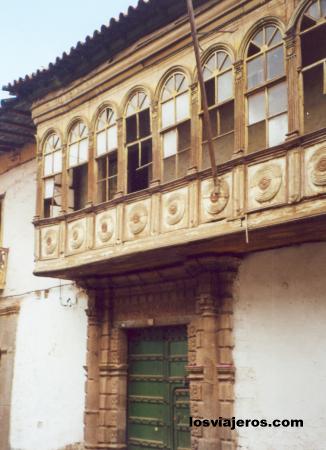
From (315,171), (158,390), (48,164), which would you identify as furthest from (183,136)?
(158,390)

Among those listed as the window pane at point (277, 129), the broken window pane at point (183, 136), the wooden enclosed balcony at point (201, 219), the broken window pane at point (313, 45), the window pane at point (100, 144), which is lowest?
the wooden enclosed balcony at point (201, 219)

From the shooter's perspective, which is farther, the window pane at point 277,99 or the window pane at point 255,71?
the window pane at point 255,71

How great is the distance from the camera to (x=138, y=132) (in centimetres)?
996

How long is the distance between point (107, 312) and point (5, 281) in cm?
355

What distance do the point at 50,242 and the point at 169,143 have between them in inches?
119

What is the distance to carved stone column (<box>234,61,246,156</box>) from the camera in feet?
27.2

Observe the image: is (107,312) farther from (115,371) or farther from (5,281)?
(5,281)

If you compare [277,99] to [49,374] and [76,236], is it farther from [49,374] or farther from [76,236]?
[49,374]

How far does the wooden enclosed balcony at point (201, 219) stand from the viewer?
24.3 ft

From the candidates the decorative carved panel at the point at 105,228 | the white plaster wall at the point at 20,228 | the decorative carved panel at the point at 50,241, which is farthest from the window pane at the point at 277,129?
the white plaster wall at the point at 20,228

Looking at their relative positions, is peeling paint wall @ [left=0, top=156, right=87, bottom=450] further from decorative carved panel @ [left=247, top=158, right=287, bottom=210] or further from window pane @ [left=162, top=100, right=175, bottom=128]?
decorative carved panel @ [left=247, top=158, right=287, bottom=210]

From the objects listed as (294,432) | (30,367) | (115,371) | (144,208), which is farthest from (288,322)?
(30,367)

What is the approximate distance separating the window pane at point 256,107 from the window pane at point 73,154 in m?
3.80

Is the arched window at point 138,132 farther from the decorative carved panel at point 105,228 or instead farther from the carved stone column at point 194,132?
the carved stone column at point 194,132
